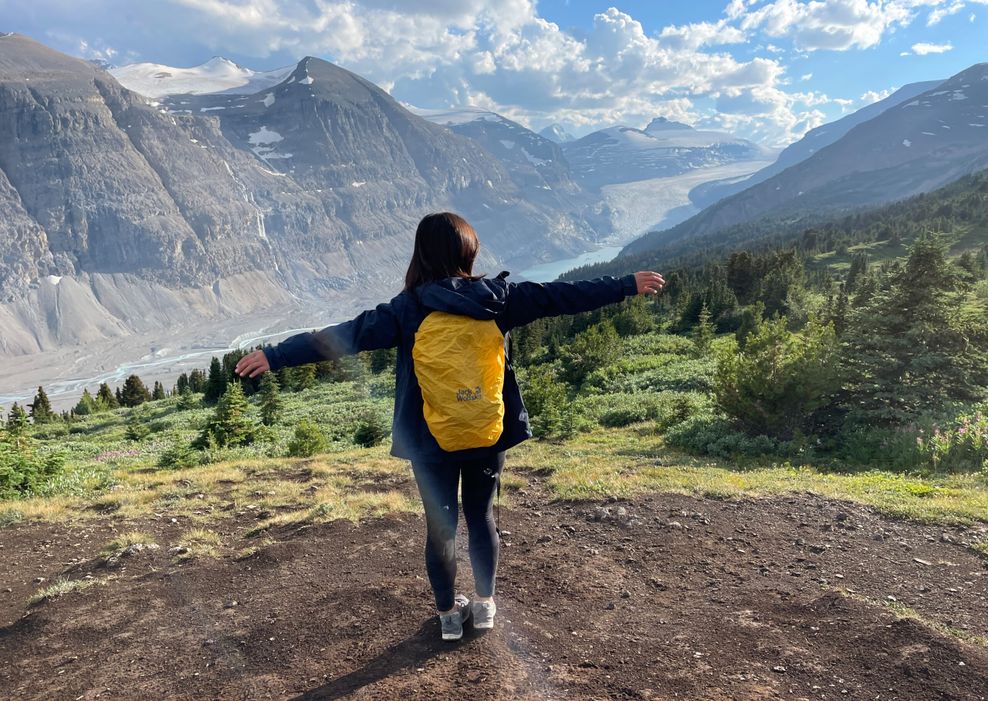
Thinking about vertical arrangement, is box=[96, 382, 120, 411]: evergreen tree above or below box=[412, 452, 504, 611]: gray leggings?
below

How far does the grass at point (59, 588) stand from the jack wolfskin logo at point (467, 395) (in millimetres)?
4589

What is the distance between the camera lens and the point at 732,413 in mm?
13430

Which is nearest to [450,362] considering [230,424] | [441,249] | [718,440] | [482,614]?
[441,249]

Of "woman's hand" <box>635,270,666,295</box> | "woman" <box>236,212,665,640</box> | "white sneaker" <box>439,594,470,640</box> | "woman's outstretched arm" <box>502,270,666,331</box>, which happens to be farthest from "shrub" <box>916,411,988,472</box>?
"white sneaker" <box>439,594,470,640</box>

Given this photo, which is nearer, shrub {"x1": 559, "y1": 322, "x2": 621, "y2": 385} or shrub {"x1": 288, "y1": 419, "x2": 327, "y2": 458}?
shrub {"x1": 288, "y1": 419, "x2": 327, "y2": 458}

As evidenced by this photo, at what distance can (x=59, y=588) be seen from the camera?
17.5 ft

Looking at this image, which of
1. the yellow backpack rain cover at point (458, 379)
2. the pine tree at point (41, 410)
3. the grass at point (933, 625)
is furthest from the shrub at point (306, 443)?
the pine tree at point (41, 410)

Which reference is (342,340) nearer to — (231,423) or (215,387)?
(231,423)

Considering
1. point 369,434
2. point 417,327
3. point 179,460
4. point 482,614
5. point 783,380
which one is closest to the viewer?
point 417,327

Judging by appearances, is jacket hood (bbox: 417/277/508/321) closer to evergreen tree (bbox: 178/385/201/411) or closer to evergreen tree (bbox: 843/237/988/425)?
evergreen tree (bbox: 843/237/988/425)

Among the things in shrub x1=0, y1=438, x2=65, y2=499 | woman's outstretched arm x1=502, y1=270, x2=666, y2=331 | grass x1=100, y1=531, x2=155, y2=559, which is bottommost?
grass x1=100, y1=531, x2=155, y2=559

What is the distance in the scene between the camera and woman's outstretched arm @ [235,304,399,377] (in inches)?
148

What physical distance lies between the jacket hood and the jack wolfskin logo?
0.47m

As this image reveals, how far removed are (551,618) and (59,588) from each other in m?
4.69
